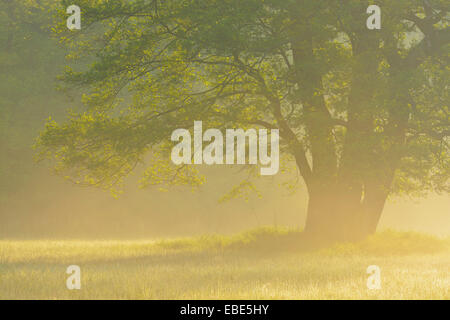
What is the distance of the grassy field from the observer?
34.9 ft

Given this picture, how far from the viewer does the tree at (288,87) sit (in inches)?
677

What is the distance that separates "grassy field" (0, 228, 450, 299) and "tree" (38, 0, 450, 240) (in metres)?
2.28

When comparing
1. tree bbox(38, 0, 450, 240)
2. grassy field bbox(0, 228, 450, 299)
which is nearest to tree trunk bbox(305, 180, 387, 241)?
tree bbox(38, 0, 450, 240)

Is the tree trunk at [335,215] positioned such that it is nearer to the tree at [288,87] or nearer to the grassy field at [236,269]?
the tree at [288,87]

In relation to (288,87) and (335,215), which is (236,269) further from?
(335,215)

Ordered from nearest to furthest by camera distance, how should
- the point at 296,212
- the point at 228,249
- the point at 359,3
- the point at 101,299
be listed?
the point at 101,299 < the point at 359,3 < the point at 228,249 < the point at 296,212

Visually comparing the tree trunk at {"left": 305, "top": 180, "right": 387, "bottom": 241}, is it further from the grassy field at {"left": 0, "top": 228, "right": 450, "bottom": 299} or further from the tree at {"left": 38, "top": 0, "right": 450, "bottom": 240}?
the grassy field at {"left": 0, "top": 228, "right": 450, "bottom": 299}

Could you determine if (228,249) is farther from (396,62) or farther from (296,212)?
Result: (296,212)

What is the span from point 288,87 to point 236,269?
639 centimetres

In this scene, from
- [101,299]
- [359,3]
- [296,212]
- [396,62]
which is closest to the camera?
[101,299]

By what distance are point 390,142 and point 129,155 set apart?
7.97 meters

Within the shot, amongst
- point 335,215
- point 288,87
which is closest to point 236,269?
point 288,87
